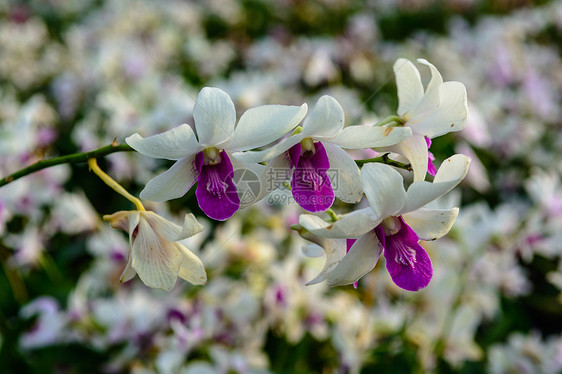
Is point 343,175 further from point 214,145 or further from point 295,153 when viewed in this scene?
point 214,145

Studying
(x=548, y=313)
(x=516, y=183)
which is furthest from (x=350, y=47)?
(x=548, y=313)

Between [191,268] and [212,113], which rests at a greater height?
[212,113]

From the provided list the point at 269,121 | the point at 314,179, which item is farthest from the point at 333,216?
the point at 269,121

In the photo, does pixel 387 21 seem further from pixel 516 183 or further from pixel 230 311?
pixel 230 311

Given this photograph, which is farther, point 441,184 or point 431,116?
point 431,116

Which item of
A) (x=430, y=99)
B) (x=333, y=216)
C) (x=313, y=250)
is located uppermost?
(x=430, y=99)
